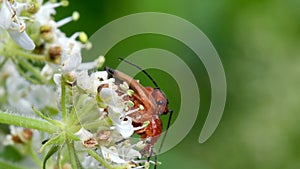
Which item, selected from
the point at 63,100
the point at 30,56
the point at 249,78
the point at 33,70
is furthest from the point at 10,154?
the point at 249,78

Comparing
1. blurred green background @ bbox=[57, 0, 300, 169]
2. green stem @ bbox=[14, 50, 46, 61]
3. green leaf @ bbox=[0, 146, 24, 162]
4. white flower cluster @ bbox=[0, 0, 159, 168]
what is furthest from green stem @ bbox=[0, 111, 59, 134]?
blurred green background @ bbox=[57, 0, 300, 169]

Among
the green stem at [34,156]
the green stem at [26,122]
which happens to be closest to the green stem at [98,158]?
the green stem at [26,122]

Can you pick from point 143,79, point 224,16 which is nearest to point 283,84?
point 224,16

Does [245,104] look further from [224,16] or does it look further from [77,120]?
[77,120]

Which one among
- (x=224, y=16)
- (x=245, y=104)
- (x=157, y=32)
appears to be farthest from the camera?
(x=245, y=104)

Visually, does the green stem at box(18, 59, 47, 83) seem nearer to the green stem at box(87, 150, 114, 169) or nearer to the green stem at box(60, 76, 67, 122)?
the green stem at box(60, 76, 67, 122)

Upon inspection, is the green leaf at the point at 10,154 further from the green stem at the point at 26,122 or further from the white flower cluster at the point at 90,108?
the green stem at the point at 26,122
